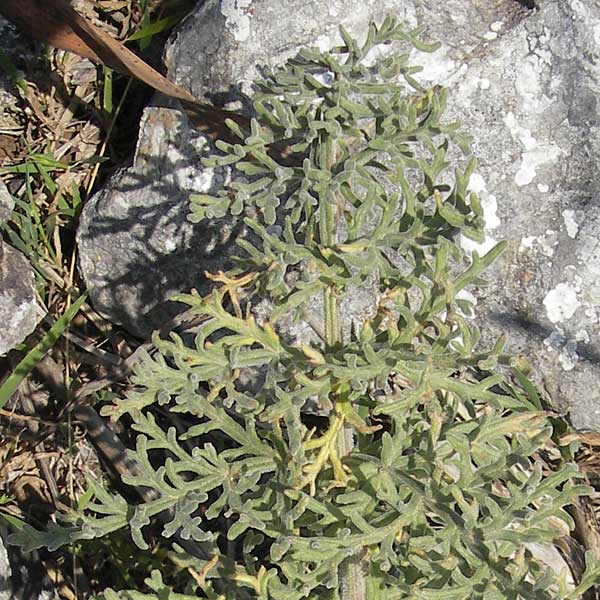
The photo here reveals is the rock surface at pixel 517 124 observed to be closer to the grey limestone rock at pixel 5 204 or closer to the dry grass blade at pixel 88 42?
the dry grass blade at pixel 88 42

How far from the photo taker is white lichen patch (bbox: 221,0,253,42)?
3693mm

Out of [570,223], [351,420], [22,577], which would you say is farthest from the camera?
[22,577]

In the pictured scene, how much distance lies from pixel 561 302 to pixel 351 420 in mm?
1139

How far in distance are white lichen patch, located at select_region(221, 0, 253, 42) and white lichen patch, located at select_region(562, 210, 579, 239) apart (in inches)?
50.8

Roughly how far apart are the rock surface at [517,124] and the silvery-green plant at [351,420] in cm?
56

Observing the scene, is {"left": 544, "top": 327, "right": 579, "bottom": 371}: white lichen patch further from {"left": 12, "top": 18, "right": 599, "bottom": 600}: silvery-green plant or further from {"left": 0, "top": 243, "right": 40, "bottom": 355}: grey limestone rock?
{"left": 0, "top": 243, "right": 40, "bottom": 355}: grey limestone rock

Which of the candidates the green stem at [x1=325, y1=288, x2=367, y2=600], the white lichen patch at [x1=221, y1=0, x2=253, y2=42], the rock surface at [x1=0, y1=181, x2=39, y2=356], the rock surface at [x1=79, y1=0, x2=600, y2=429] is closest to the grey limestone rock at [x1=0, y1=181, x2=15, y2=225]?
the rock surface at [x1=0, y1=181, x2=39, y2=356]

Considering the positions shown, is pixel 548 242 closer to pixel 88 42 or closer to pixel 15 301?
pixel 88 42

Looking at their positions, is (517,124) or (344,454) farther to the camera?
(517,124)

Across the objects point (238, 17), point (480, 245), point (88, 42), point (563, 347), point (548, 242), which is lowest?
point (563, 347)

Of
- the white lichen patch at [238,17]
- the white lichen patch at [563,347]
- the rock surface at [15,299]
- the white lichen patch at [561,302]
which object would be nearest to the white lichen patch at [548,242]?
the white lichen patch at [561,302]

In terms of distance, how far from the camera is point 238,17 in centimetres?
370

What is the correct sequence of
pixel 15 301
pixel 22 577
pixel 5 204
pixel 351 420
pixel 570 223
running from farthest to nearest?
pixel 5 204
pixel 15 301
pixel 22 577
pixel 570 223
pixel 351 420

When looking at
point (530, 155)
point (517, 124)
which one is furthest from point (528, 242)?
point (517, 124)
